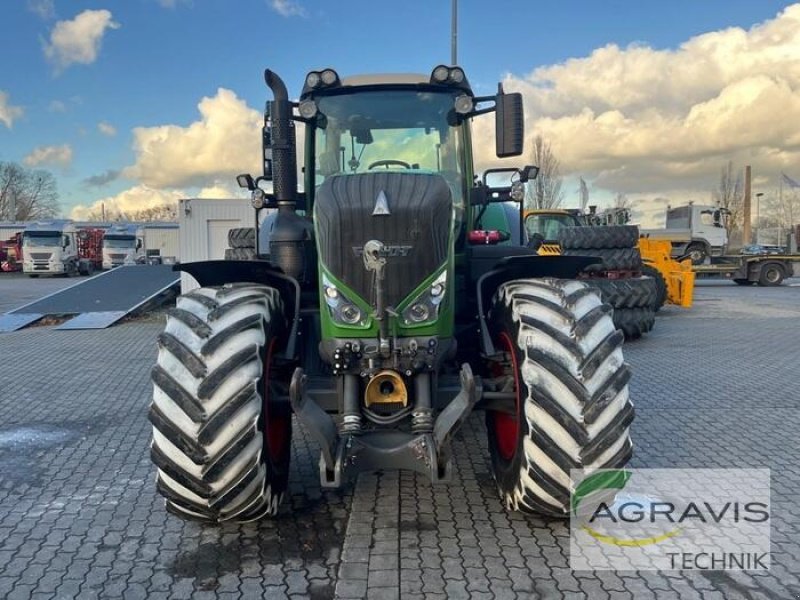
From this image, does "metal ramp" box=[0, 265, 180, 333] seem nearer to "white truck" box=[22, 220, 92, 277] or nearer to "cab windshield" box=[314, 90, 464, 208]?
"cab windshield" box=[314, 90, 464, 208]

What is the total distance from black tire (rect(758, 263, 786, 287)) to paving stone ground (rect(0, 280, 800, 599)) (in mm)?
18288

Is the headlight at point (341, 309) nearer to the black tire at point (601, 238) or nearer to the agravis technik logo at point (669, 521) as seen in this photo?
the agravis technik logo at point (669, 521)

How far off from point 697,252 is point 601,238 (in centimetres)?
1764

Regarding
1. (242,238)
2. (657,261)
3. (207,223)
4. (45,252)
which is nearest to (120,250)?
(45,252)

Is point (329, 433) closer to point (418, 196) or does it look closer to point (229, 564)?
point (229, 564)

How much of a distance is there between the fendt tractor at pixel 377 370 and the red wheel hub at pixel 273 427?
2cm

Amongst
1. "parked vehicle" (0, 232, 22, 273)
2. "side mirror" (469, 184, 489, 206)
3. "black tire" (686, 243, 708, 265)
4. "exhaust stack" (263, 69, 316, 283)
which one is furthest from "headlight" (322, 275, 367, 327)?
"parked vehicle" (0, 232, 22, 273)

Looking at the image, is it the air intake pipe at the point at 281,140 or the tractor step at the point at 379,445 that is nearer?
A: the tractor step at the point at 379,445

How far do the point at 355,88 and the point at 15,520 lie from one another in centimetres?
361

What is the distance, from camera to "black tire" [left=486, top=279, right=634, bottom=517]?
3.23 meters

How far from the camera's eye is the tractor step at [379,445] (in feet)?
10.6

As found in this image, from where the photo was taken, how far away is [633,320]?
33.5 ft

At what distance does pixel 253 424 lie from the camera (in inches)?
127

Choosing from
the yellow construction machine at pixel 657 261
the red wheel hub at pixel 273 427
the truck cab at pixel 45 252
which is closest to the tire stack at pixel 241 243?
the yellow construction machine at pixel 657 261
